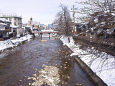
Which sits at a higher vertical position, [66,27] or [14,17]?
[14,17]

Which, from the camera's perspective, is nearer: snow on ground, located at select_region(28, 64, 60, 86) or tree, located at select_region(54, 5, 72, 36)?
snow on ground, located at select_region(28, 64, 60, 86)

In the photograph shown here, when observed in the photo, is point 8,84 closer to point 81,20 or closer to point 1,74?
point 1,74

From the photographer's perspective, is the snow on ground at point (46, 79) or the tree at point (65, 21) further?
the tree at point (65, 21)

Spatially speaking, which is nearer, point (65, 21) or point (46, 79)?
point (46, 79)

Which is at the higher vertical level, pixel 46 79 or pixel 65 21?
pixel 65 21

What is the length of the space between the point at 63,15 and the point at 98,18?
2838 centimetres

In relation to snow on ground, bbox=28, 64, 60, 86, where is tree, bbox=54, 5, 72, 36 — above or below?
above

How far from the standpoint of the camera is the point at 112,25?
382cm

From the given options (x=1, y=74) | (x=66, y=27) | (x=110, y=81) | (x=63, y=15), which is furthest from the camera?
(x=63, y=15)

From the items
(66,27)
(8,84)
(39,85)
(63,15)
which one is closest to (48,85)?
(39,85)

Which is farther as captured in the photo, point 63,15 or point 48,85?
point 63,15

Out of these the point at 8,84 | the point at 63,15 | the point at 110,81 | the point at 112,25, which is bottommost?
the point at 8,84

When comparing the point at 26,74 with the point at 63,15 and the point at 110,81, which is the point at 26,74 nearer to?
the point at 110,81

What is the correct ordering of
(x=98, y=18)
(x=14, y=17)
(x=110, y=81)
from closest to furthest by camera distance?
(x=98, y=18) < (x=110, y=81) < (x=14, y=17)
